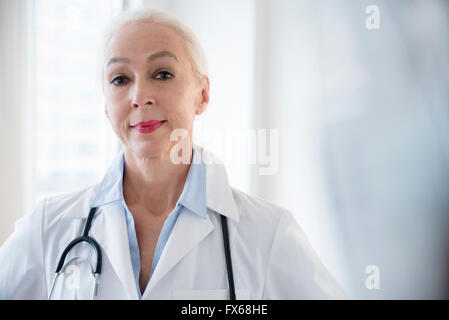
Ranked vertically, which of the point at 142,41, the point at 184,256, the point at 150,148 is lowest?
the point at 184,256

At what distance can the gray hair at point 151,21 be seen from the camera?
2.25ft

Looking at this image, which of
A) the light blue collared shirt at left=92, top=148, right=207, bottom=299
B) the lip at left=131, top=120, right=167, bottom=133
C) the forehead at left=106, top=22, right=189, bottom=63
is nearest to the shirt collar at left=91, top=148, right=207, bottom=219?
the light blue collared shirt at left=92, top=148, right=207, bottom=299

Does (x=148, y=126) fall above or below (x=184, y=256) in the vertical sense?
above

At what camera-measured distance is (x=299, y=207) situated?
0.84 m

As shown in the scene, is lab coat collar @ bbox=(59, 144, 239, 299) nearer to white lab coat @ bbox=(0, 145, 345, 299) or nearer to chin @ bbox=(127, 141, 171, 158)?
white lab coat @ bbox=(0, 145, 345, 299)

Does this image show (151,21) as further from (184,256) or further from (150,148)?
(184,256)

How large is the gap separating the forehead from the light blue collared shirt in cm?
23

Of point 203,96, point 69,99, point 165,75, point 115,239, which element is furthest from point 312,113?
point 69,99

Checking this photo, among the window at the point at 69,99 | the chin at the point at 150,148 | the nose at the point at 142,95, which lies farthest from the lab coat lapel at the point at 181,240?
the window at the point at 69,99

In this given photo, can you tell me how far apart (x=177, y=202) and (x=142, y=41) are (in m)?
0.34

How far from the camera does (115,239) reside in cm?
66

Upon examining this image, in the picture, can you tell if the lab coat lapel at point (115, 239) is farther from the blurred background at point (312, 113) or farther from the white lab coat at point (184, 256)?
the blurred background at point (312, 113)

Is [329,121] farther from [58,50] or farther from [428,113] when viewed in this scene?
[58,50]

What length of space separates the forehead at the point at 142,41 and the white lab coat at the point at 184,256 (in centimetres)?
30
